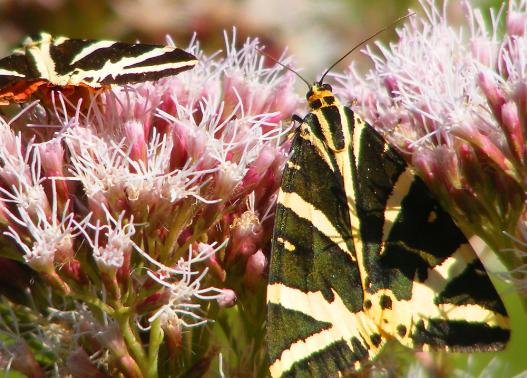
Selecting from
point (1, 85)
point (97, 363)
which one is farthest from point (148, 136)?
point (97, 363)

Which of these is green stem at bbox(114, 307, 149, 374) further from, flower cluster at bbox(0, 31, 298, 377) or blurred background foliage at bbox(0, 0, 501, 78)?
blurred background foliage at bbox(0, 0, 501, 78)

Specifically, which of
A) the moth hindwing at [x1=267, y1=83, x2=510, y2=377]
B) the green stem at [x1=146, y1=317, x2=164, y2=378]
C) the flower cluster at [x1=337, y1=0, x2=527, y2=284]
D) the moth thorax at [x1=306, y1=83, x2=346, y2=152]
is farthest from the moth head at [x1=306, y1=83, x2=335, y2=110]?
the green stem at [x1=146, y1=317, x2=164, y2=378]

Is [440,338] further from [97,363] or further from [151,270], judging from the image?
[97,363]

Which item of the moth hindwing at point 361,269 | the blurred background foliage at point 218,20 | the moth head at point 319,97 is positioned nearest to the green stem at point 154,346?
the moth hindwing at point 361,269

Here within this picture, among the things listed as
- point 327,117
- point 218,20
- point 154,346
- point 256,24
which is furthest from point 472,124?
point 256,24

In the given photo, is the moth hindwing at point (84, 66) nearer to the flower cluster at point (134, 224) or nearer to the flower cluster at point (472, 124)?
the flower cluster at point (134, 224)
